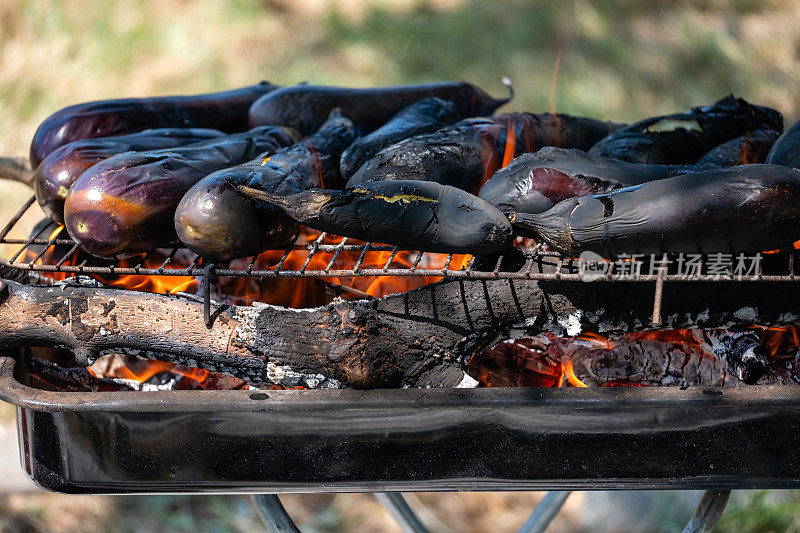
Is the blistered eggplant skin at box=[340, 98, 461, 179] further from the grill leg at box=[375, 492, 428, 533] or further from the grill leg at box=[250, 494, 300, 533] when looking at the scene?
the grill leg at box=[375, 492, 428, 533]

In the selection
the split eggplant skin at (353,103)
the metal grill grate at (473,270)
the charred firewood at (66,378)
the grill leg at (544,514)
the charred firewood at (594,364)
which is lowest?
the grill leg at (544,514)

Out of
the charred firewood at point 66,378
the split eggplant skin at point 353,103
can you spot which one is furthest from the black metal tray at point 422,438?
the split eggplant skin at point 353,103

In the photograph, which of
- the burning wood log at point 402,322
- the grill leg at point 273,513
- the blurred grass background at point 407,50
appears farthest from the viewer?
the blurred grass background at point 407,50

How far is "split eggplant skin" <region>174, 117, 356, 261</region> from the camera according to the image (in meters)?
1.25

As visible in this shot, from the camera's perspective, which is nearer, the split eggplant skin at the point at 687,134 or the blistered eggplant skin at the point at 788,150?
the blistered eggplant skin at the point at 788,150

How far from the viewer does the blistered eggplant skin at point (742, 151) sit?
1610mm

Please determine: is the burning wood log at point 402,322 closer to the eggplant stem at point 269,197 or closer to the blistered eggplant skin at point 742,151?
the eggplant stem at point 269,197

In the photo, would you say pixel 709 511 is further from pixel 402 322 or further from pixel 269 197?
pixel 269 197

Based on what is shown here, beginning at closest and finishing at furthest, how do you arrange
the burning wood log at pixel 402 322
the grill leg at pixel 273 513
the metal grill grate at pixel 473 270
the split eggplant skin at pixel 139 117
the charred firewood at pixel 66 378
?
the metal grill grate at pixel 473 270, the burning wood log at pixel 402 322, the grill leg at pixel 273 513, the charred firewood at pixel 66 378, the split eggplant skin at pixel 139 117

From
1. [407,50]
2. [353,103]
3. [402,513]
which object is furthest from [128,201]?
[407,50]

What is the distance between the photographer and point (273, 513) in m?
1.43

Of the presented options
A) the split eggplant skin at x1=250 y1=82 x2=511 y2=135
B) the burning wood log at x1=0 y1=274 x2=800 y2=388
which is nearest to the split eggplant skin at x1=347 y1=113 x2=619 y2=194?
the burning wood log at x1=0 y1=274 x2=800 y2=388

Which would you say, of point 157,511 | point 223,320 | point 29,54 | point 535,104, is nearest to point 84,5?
point 29,54

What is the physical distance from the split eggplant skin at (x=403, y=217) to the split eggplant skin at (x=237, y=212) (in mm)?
49
